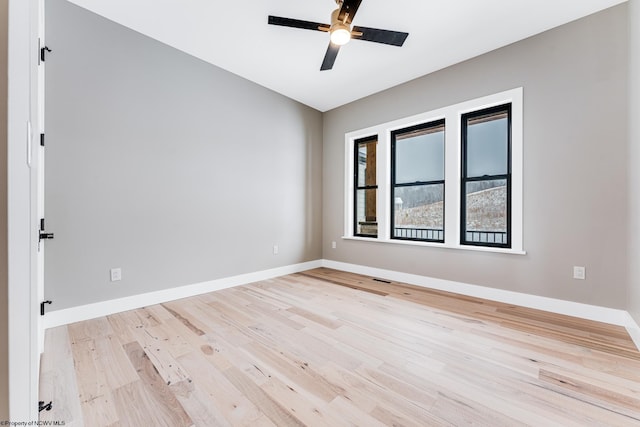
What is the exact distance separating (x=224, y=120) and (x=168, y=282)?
2028mm

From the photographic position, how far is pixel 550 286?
8.54 feet

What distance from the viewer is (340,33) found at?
2086 millimetres

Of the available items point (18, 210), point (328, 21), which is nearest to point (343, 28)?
point (328, 21)

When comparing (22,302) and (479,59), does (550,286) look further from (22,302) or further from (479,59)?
(22,302)

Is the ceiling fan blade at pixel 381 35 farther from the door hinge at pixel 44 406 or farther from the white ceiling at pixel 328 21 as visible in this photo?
the door hinge at pixel 44 406

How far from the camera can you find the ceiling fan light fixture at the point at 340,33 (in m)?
2.05

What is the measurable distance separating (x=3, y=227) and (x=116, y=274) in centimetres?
232

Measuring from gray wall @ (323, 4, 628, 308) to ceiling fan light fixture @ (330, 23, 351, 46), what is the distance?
180cm

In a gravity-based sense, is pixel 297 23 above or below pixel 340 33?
above

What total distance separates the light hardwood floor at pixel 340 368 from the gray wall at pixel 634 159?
394mm

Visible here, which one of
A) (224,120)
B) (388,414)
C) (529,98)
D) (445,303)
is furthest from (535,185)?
(224,120)

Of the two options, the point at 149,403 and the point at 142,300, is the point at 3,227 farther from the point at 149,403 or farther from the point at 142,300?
the point at 142,300

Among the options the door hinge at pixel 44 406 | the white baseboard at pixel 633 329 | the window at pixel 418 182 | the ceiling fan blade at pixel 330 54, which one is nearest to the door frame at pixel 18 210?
the door hinge at pixel 44 406

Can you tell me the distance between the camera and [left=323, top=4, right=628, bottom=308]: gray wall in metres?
2.31
